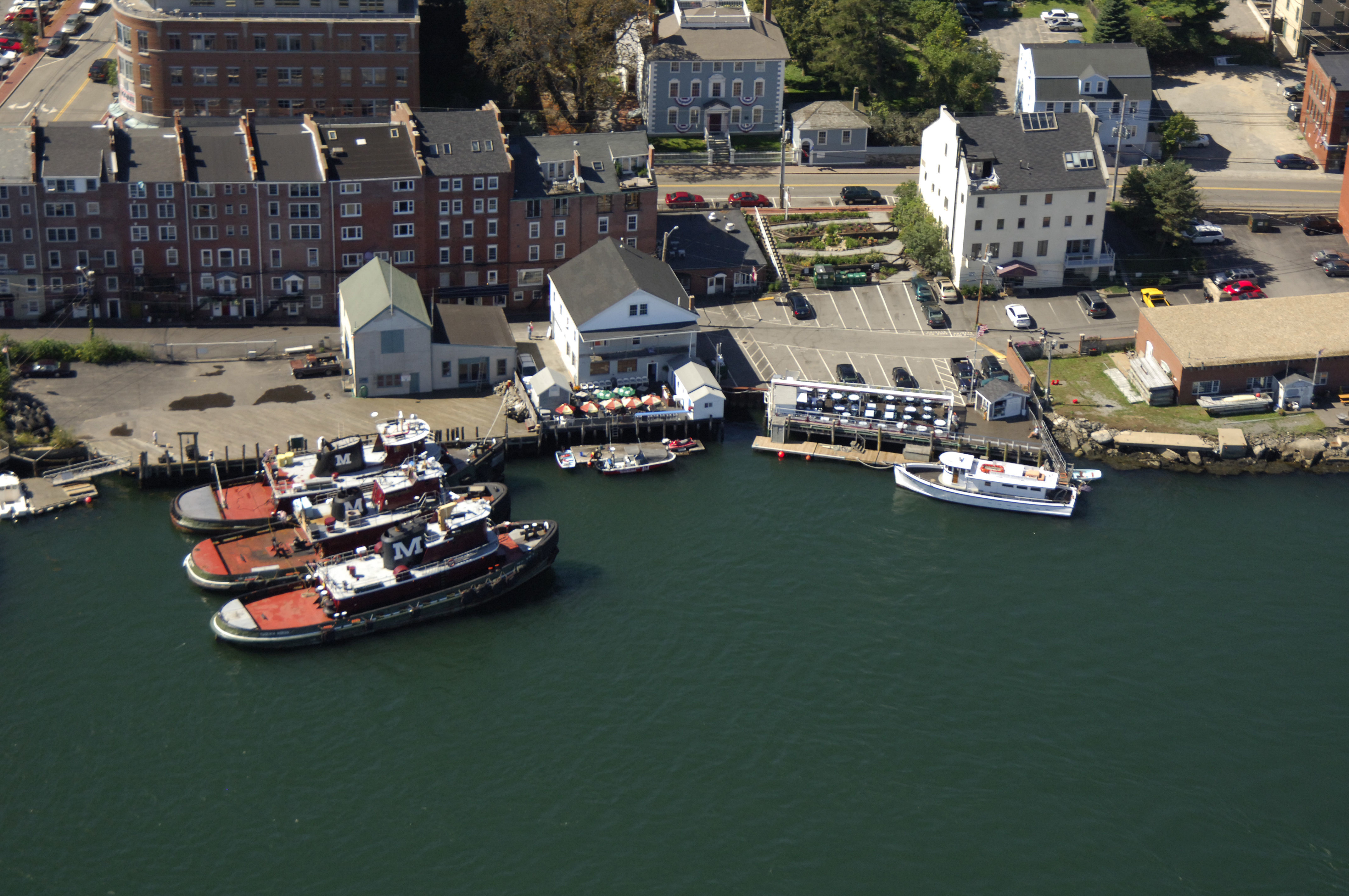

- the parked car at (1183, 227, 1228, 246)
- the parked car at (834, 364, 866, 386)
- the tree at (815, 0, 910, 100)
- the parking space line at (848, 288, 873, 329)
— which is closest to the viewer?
the parked car at (834, 364, 866, 386)

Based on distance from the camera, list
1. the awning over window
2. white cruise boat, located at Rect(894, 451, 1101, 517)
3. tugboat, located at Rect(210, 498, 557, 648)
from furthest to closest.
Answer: the awning over window → white cruise boat, located at Rect(894, 451, 1101, 517) → tugboat, located at Rect(210, 498, 557, 648)

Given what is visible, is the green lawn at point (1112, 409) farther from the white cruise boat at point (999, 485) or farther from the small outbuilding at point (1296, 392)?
the white cruise boat at point (999, 485)

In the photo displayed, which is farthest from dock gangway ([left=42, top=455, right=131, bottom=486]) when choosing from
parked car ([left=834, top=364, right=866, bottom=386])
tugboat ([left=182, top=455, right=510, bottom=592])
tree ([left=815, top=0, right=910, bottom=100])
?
tree ([left=815, top=0, right=910, bottom=100])

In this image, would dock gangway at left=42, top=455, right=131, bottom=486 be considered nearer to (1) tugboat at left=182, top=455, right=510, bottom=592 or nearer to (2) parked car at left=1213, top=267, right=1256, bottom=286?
(1) tugboat at left=182, top=455, right=510, bottom=592

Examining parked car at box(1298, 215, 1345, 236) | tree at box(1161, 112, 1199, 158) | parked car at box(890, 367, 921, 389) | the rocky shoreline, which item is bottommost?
the rocky shoreline

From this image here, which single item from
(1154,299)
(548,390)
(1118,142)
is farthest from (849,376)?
(1118,142)

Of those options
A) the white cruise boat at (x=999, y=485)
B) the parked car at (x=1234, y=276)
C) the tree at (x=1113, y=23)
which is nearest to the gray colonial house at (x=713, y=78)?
the tree at (x=1113, y=23)

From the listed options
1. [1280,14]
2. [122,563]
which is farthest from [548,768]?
[1280,14]
